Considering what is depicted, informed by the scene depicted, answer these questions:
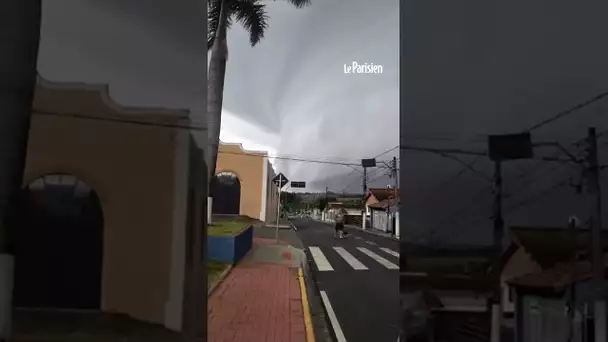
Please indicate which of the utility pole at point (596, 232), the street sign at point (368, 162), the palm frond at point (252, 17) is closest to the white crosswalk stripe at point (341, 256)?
the street sign at point (368, 162)

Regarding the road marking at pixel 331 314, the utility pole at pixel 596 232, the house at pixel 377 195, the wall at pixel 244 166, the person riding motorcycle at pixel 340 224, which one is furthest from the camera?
the road marking at pixel 331 314

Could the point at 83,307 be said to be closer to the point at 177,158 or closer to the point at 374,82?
the point at 177,158

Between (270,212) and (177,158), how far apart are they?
1.13ft

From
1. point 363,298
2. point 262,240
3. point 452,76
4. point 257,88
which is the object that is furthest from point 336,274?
point 452,76

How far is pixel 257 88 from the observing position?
48.7 inches

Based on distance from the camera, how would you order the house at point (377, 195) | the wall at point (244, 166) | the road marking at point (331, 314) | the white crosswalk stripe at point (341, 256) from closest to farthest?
the house at point (377, 195), the wall at point (244, 166), the white crosswalk stripe at point (341, 256), the road marking at point (331, 314)

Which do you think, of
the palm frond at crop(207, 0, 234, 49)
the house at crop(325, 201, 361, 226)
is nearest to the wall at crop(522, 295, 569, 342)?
the house at crop(325, 201, 361, 226)

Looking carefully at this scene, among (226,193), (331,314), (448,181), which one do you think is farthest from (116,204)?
(331,314)

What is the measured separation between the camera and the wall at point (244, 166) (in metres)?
1.23

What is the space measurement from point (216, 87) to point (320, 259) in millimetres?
853

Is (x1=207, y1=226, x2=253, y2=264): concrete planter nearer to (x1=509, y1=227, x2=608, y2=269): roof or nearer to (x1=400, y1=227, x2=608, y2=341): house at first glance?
(x1=400, y1=227, x2=608, y2=341): house

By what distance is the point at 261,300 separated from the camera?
1769 mm

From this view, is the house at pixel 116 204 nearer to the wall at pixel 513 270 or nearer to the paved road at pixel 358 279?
the paved road at pixel 358 279

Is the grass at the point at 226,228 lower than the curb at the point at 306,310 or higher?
higher
